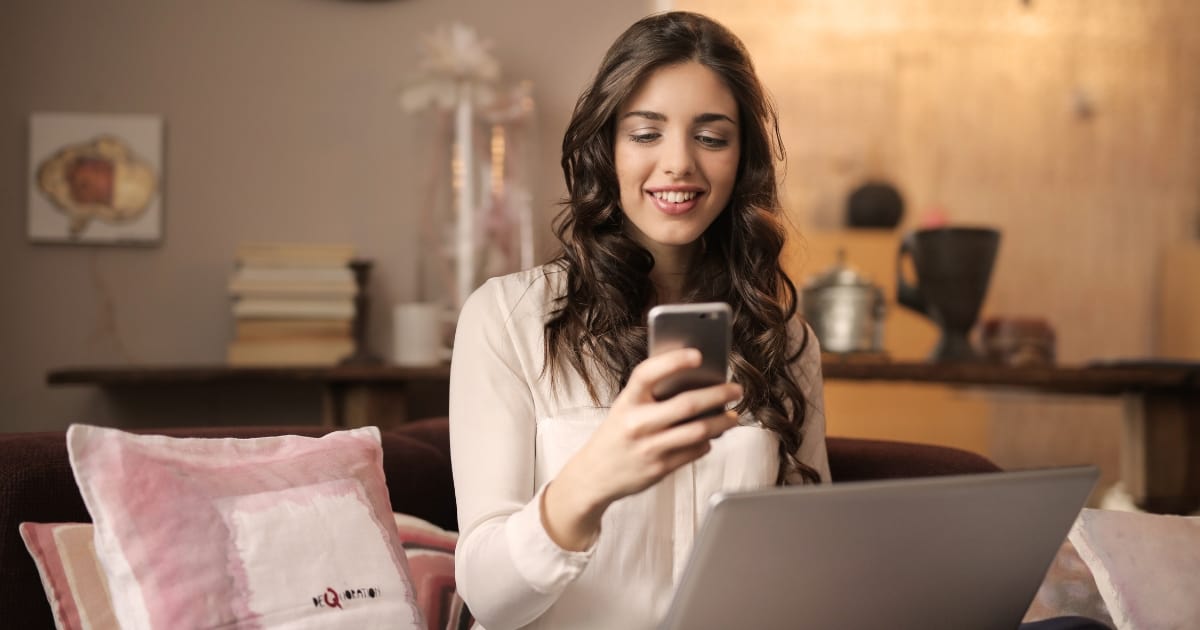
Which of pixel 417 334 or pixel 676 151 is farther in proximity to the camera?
pixel 417 334

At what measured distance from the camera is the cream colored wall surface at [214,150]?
8.30 ft

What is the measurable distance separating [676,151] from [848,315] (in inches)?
47.8

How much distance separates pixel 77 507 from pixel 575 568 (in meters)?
0.70

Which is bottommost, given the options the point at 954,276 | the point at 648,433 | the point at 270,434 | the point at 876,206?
the point at 270,434

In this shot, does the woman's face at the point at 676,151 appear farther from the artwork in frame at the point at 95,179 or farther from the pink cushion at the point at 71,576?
the artwork in frame at the point at 95,179

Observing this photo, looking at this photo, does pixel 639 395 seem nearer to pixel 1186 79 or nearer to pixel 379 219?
pixel 379 219

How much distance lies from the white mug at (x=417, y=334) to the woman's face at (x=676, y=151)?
108cm

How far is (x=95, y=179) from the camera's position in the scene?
253cm

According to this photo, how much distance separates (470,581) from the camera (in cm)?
116

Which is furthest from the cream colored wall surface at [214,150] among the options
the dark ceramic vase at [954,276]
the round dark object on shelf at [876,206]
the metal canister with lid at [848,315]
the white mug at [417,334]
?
the round dark object on shelf at [876,206]

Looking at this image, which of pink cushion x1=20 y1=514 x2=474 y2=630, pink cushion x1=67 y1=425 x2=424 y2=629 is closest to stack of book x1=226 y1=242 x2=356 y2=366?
pink cushion x1=67 y1=425 x2=424 y2=629

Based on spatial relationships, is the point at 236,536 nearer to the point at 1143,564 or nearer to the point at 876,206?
the point at 1143,564

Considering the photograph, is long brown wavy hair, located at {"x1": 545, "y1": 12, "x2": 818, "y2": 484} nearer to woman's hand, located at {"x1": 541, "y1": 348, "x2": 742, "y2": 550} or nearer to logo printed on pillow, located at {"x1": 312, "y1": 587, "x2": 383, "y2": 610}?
logo printed on pillow, located at {"x1": 312, "y1": 587, "x2": 383, "y2": 610}

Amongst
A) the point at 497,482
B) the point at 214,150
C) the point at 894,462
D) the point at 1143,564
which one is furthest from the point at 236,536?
the point at 214,150
